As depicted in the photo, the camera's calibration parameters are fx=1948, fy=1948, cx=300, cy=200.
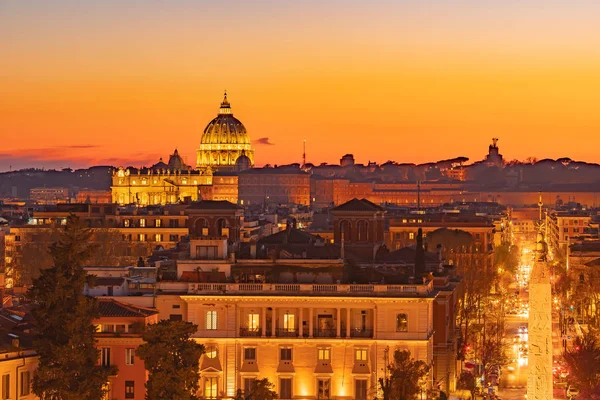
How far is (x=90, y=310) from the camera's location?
→ 2208 inches

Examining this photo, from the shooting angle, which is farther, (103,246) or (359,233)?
(103,246)

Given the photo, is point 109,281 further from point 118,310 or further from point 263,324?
point 118,310

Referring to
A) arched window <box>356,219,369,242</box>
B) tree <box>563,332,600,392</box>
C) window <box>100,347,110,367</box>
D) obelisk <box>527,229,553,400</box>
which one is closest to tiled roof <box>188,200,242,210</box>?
arched window <box>356,219,369,242</box>

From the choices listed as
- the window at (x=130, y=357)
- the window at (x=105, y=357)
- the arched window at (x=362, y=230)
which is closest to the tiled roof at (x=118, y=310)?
the window at (x=105, y=357)

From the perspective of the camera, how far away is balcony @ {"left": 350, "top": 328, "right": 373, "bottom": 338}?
63969mm

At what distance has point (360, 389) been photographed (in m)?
63.5

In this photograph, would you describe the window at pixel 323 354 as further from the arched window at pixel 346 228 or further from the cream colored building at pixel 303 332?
the arched window at pixel 346 228

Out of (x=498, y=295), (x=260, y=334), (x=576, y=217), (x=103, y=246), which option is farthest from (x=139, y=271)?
(x=576, y=217)

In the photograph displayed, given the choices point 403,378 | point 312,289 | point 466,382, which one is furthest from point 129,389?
point 466,382

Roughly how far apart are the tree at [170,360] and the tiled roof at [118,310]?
4.95 metres

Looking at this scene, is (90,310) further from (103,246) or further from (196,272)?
(103,246)

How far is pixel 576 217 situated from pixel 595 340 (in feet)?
404

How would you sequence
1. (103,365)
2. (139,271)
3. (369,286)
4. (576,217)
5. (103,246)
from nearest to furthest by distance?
1. (103,365)
2. (369,286)
3. (139,271)
4. (103,246)
5. (576,217)

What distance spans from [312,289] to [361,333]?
2.25 meters
